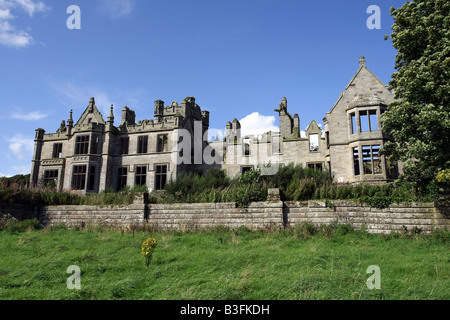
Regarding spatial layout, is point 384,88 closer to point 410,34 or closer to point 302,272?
point 410,34

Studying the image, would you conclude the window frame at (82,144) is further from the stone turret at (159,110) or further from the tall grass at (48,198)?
the tall grass at (48,198)

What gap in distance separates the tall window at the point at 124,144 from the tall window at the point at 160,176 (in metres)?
4.26

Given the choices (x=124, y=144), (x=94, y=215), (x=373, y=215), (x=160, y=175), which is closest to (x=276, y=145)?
(x=160, y=175)

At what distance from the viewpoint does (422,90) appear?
14.6 m

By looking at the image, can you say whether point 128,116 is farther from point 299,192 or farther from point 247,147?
point 299,192

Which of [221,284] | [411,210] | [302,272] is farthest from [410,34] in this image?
[221,284]

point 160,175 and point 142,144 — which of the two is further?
point 142,144

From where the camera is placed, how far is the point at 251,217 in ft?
50.1

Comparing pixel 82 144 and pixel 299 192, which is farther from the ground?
pixel 82 144

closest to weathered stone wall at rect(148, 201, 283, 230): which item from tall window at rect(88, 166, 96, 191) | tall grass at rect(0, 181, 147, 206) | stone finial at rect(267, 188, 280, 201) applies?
stone finial at rect(267, 188, 280, 201)

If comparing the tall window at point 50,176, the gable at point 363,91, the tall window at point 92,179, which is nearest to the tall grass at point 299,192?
the gable at point 363,91

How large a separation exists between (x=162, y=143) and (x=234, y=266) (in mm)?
24468

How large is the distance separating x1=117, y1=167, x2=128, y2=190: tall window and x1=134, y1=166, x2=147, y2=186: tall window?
52.9 inches

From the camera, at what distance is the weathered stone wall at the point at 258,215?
1325 cm
